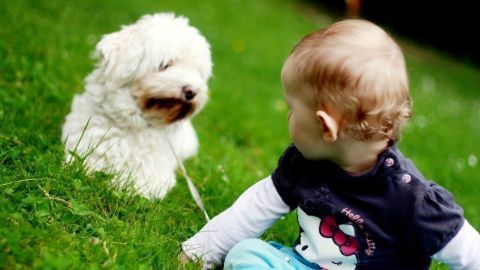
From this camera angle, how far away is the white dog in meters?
3.98

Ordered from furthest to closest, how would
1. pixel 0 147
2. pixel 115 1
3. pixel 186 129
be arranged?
pixel 115 1, pixel 186 129, pixel 0 147

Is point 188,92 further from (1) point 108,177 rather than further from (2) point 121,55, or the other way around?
(1) point 108,177

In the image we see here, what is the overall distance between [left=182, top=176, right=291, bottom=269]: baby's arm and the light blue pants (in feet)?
0.51

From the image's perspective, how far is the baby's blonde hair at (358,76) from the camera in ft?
8.24

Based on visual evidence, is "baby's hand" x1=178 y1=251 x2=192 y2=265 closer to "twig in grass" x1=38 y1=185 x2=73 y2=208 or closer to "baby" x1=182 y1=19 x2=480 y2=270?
"baby" x1=182 y1=19 x2=480 y2=270

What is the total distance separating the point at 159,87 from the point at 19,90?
1.42 metres

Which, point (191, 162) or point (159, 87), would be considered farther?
point (191, 162)

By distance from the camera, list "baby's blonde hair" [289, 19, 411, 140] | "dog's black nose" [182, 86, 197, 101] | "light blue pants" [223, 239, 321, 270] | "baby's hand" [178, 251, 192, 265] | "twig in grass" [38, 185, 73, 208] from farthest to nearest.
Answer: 1. "dog's black nose" [182, 86, 197, 101]
2. "baby's hand" [178, 251, 192, 265]
3. "twig in grass" [38, 185, 73, 208]
4. "light blue pants" [223, 239, 321, 270]
5. "baby's blonde hair" [289, 19, 411, 140]

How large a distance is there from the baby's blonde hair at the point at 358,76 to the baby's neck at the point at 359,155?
6cm

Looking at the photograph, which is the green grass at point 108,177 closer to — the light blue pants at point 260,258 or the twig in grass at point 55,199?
the twig in grass at point 55,199

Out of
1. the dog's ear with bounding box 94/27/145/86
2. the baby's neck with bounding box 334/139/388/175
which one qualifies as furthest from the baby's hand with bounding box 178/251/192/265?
the dog's ear with bounding box 94/27/145/86

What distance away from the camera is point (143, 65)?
402cm

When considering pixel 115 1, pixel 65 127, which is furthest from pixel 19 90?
pixel 115 1

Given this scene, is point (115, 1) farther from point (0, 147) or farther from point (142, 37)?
point (0, 147)
